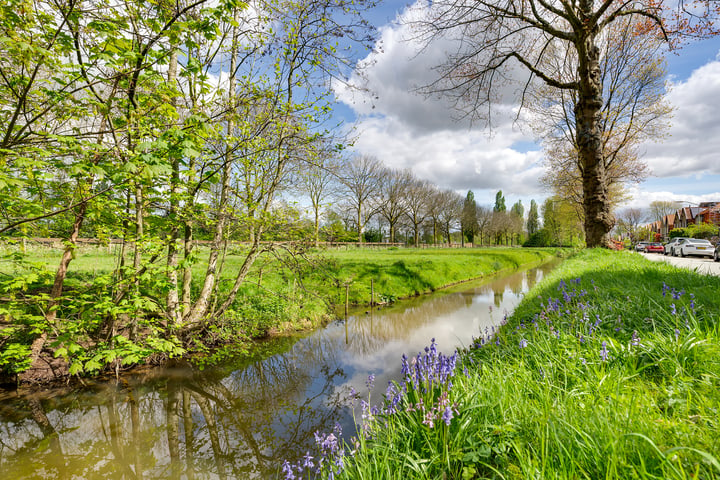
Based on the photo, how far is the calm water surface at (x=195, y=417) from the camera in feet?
12.7

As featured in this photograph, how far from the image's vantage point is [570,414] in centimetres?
199

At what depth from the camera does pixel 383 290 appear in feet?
49.7

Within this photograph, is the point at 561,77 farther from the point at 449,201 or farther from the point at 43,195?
the point at 449,201

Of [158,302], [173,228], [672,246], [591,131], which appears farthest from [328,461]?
[672,246]

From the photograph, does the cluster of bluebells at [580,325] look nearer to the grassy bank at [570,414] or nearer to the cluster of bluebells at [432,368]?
the grassy bank at [570,414]

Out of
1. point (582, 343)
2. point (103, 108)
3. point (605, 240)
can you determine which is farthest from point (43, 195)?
point (605, 240)

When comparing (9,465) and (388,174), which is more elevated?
(388,174)

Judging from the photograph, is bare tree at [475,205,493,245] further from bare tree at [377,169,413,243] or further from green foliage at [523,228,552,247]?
bare tree at [377,169,413,243]

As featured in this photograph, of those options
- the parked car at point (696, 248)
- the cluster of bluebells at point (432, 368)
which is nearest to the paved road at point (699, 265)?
the parked car at point (696, 248)

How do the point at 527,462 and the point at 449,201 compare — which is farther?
the point at 449,201

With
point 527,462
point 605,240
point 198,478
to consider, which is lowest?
point 198,478

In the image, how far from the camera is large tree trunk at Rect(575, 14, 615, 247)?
30.5ft

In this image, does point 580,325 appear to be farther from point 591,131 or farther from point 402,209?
point 402,209

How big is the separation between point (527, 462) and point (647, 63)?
2260 centimetres
